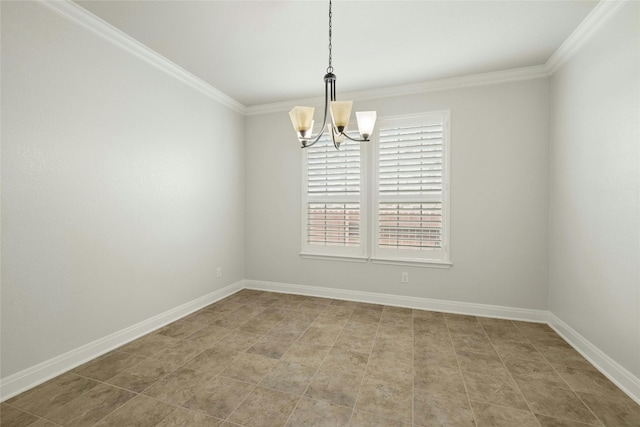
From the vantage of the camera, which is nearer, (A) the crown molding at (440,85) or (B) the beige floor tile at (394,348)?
(B) the beige floor tile at (394,348)

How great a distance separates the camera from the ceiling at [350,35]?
2232mm

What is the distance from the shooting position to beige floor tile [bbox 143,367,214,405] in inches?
76.2

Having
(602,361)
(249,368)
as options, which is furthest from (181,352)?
(602,361)

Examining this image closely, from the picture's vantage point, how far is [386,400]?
191cm

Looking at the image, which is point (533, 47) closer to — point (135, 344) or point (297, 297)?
point (297, 297)

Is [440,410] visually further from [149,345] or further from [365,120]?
[149,345]

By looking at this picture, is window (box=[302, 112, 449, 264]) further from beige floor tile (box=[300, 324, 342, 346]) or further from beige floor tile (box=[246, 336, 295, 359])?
beige floor tile (box=[246, 336, 295, 359])

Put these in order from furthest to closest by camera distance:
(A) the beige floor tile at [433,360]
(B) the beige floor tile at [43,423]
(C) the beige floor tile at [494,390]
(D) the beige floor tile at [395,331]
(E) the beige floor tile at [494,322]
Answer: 1. (E) the beige floor tile at [494,322]
2. (D) the beige floor tile at [395,331]
3. (A) the beige floor tile at [433,360]
4. (C) the beige floor tile at [494,390]
5. (B) the beige floor tile at [43,423]

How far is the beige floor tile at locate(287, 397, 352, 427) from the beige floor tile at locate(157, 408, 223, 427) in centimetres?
46

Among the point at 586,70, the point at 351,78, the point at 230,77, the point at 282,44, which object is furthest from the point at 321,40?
the point at 586,70

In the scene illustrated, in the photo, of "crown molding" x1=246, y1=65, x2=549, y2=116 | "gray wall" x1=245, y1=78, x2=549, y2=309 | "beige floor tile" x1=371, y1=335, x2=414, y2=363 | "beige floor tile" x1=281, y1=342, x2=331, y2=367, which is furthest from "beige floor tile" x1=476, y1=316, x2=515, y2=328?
"crown molding" x1=246, y1=65, x2=549, y2=116

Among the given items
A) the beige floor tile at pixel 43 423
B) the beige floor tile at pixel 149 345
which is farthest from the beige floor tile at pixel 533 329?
the beige floor tile at pixel 43 423

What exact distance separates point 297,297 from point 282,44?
3122 mm

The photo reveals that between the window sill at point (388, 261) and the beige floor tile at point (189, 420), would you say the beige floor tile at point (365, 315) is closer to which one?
the window sill at point (388, 261)
